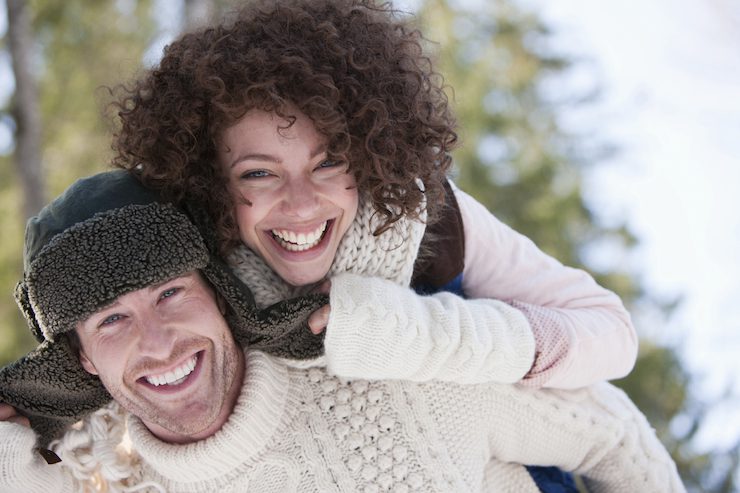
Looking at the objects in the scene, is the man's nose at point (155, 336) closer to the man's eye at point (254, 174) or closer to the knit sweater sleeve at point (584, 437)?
the man's eye at point (254, 174)

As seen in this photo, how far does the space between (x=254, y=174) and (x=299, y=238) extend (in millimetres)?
227

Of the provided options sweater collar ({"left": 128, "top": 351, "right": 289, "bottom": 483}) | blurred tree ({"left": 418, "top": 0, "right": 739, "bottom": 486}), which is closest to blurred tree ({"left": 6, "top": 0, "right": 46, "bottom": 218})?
blurred tree ({"left": 418, "top": 0, "right": 739, "bottom": 486})

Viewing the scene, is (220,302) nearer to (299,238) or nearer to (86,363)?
(299,238)

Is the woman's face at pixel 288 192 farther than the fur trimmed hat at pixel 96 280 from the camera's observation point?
Yes

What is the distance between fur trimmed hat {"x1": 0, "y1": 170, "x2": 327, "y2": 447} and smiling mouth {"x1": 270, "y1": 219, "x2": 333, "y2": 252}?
164 mm

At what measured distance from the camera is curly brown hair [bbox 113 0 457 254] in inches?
94.8

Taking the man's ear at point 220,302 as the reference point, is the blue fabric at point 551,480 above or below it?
below

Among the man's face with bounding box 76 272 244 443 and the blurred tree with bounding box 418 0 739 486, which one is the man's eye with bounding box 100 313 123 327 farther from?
the blurred tree with bounding box 418 0 739 486

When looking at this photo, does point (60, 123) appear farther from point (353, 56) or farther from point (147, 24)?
point (353, 56)

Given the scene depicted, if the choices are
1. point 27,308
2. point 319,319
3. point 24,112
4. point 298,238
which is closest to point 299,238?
point 298,238

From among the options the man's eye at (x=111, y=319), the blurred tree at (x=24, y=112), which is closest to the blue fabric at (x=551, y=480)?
the man's eye at (x=111, y=319)

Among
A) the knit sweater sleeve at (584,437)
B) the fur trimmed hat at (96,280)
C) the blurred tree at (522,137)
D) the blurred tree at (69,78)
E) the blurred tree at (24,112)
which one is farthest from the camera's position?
the blurred tree at (69,78)

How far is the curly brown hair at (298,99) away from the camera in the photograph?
241 centimetres

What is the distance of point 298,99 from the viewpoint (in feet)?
7.86
